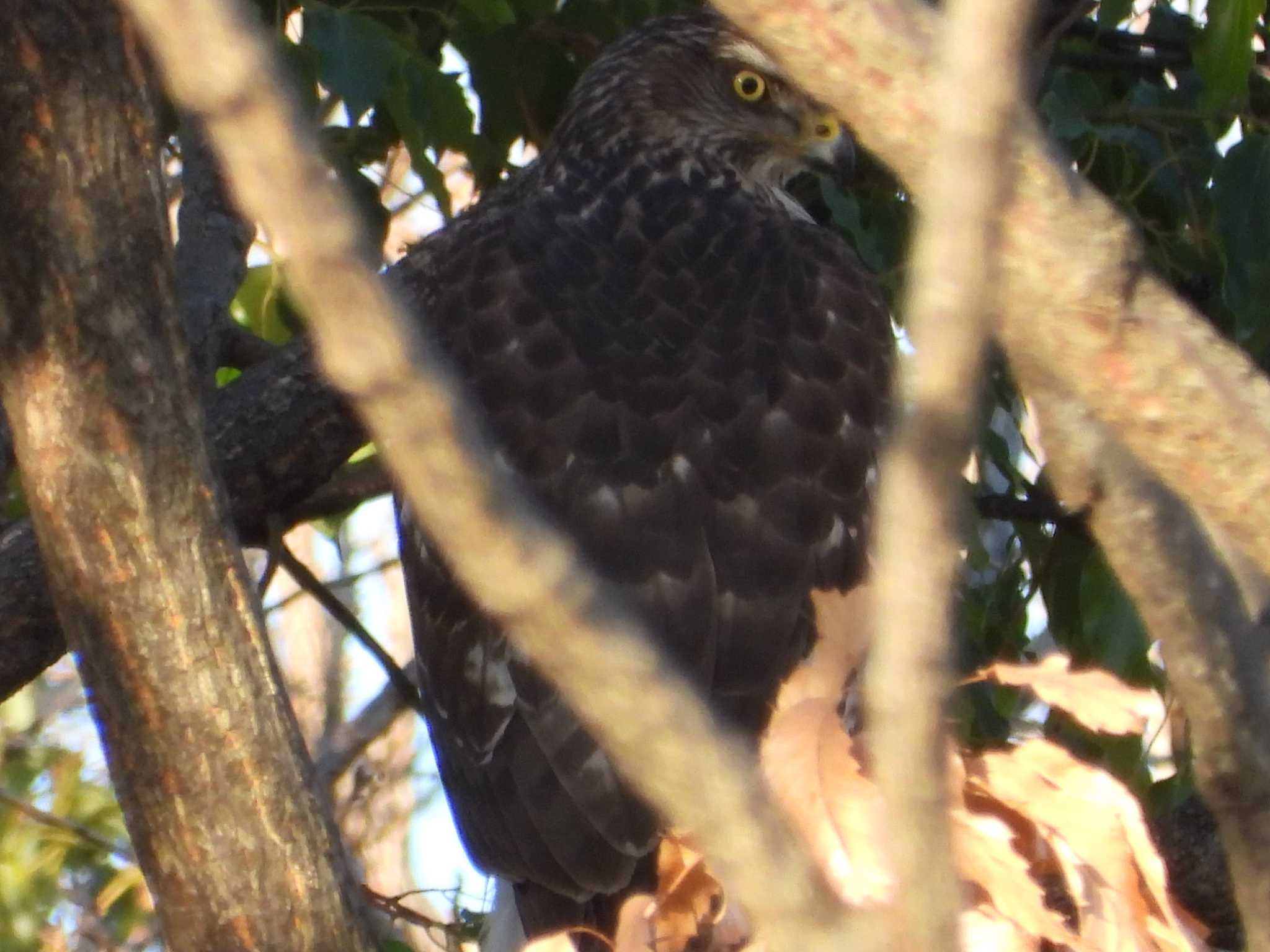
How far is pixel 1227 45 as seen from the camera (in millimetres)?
3217

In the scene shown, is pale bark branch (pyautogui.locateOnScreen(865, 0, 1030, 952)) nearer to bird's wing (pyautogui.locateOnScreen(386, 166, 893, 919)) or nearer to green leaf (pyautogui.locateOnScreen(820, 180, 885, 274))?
bird's wing (pyautogui.locateOnScreen(386, 166, 893, 919))

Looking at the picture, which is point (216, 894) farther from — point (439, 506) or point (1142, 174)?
point (1142, 174)

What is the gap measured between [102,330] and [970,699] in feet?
6.43

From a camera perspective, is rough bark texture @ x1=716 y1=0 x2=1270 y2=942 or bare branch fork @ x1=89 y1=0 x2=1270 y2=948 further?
rough bark texture @ x1=716 y1=0 x2=1270 y2=942

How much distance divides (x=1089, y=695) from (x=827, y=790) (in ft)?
0.89

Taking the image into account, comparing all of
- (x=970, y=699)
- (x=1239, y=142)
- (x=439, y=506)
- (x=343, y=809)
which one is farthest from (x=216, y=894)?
(x=343, y=809)

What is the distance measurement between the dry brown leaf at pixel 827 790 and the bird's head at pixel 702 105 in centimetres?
271

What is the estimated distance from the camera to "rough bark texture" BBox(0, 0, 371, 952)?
2545 mm

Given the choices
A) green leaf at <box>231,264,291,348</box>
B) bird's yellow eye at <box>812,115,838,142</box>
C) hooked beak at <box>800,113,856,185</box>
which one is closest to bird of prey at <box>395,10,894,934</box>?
hooked beak at <box>800,113,856,185</box>

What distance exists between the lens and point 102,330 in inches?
102

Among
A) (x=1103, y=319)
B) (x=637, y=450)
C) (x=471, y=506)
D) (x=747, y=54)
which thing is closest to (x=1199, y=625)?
(x=1103, y=319)

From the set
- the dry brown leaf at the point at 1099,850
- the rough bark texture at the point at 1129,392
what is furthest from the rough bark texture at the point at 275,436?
the rough bark texture at the point at 1129,392

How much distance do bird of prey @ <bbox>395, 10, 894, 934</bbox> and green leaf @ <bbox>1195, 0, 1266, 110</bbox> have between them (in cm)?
85

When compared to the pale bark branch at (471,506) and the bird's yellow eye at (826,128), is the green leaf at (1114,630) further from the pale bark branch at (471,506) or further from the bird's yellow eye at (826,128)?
the pale bark branch at (471,506)
